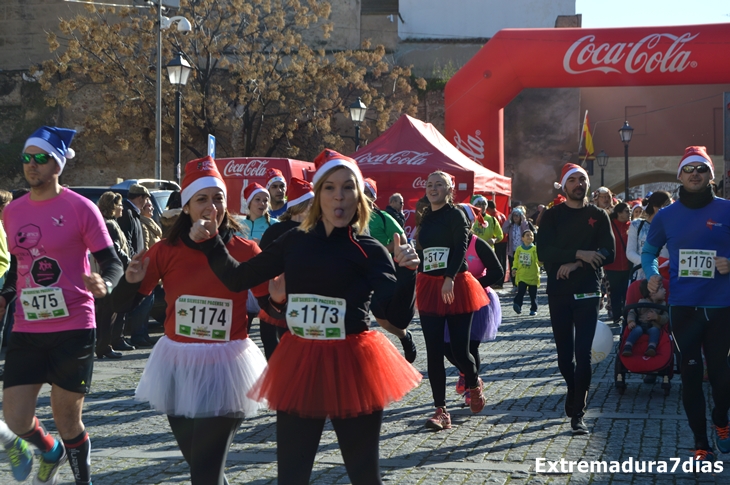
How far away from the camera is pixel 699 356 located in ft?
19.1

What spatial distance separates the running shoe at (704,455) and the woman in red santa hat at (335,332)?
2661mm

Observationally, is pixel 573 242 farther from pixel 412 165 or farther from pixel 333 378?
pixel 412 165

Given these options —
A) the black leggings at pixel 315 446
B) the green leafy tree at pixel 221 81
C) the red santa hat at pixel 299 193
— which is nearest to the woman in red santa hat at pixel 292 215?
the red santa hat at pixel 299 193

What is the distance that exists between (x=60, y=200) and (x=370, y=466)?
2.18 metres

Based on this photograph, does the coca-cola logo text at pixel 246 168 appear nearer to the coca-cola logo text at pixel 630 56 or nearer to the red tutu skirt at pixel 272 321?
the coca-cola logo text at pixel 630 56

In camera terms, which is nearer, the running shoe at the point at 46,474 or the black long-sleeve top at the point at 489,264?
the running shoe at the point at 46,474

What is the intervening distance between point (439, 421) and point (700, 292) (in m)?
2.07

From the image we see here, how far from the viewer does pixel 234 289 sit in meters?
3.90

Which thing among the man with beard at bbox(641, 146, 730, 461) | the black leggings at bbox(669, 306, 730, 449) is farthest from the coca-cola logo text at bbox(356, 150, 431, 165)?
the black leggings at bbox(669, 306, 730, 449)

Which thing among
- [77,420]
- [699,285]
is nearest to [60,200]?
[77,420]

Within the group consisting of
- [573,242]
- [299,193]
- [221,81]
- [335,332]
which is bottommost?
[335,332]

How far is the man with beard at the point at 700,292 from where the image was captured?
18.8ft

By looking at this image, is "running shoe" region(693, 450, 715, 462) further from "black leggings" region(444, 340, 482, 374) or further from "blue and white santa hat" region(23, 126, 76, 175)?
"blue and white santa hat" region(23, 126, 76, 175)

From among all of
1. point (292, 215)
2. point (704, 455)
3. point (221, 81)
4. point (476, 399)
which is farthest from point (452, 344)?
point (221, 81)
